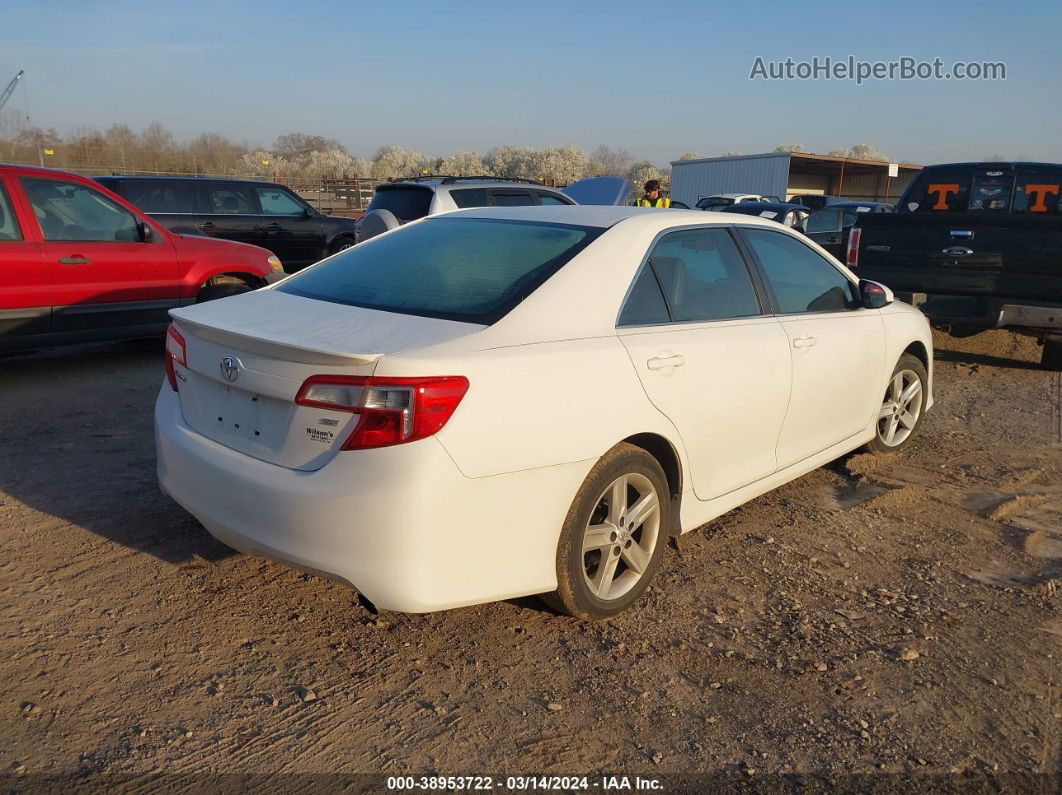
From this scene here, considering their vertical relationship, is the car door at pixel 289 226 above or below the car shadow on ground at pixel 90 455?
above

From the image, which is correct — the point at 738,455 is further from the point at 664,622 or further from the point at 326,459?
the point at 326,459

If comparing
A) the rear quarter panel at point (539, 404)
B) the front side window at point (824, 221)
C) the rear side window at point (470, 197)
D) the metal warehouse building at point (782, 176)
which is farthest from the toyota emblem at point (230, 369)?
the metal warehouse building at point (782, 176)

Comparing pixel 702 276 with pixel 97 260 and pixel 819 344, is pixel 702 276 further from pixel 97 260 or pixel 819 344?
pixel 97 260

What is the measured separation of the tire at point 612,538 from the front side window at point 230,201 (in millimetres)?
11495

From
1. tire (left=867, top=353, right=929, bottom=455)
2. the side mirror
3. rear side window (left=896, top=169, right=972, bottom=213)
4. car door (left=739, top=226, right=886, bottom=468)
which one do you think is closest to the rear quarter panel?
car door (left=739, top=226, right=886, bottom=468)

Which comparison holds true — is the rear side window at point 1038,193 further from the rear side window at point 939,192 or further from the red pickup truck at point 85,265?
the red pickup truck at point 85,265

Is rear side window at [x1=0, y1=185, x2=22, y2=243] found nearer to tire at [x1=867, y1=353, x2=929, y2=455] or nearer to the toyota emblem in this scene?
Answer: the toyota emblem

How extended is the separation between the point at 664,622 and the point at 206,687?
1.73 m

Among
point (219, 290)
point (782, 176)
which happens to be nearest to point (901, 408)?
point (219, 290)

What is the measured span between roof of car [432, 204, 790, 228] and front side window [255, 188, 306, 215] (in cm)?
1050

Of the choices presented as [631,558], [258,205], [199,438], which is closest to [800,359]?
[631,558]

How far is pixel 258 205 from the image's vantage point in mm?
13906

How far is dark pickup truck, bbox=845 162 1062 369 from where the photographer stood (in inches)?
305

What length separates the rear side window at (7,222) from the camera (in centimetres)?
679
